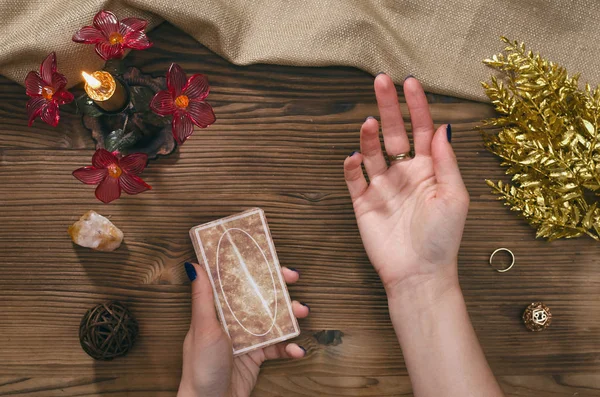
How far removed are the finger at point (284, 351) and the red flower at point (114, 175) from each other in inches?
16.3

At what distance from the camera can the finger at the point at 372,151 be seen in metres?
0.80

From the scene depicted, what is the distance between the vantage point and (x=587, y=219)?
0.83 m

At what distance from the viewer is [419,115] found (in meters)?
0.81

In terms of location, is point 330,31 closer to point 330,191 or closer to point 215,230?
point 330,191

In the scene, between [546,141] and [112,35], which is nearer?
[112,35]

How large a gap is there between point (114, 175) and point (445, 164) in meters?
0.55

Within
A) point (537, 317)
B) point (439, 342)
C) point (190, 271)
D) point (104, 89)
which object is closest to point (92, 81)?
point (104, 89)

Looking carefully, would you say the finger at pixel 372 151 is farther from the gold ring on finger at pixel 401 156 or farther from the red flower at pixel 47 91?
the red flower at pixel 47 91

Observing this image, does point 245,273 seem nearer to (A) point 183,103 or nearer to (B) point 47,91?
(A) point 183,103

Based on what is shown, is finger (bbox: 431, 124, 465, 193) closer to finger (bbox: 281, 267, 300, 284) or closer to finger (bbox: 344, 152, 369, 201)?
finger (bbox: 344, 152, 369, 201)

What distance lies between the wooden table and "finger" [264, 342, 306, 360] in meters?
0.03

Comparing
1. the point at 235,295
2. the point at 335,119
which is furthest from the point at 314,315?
the point at 335,119

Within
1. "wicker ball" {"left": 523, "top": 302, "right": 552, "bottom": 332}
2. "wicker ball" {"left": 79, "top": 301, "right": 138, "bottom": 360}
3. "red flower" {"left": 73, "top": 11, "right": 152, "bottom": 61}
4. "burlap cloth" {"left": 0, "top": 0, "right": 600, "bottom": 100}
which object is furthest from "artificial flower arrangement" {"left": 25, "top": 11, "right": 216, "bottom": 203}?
"wicker ball" {"left": 523, "top": 302, "right": 552, "bottom": 332}

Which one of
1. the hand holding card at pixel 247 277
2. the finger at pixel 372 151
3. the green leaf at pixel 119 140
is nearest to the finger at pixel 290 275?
the hand holding card at pixel 247 277
